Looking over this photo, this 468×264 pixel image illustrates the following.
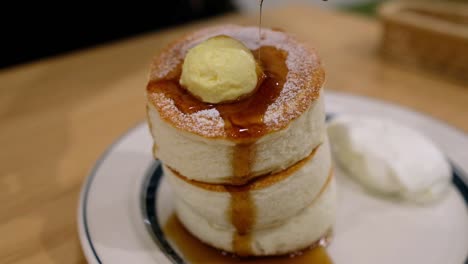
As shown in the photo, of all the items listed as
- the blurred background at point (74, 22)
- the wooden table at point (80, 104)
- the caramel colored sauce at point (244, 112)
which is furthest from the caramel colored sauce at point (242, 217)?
the blurred background at point (74, 22)

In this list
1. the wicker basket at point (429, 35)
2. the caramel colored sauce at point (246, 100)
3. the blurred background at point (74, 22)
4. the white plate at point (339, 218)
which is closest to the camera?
the caramel colored sauce at point (246, 100)

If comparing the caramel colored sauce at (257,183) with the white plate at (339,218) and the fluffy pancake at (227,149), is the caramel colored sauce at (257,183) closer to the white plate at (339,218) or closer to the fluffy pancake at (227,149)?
the fluffy pancake at (227,149)

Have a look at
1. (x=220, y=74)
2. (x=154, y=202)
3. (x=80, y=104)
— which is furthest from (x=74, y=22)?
(x=220, y=74)

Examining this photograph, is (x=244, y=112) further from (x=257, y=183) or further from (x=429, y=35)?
(x=429, y=35)

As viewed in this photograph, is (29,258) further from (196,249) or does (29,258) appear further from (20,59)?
(20,59)

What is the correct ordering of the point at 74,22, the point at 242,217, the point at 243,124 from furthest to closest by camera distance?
the point at 74,22 → the point at 242,217 → the point at 243,124

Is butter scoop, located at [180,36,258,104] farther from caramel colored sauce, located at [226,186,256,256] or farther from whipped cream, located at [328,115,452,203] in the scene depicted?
whipped cream, located at [328,115,452,203]

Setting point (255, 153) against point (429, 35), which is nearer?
point (255, 153)
